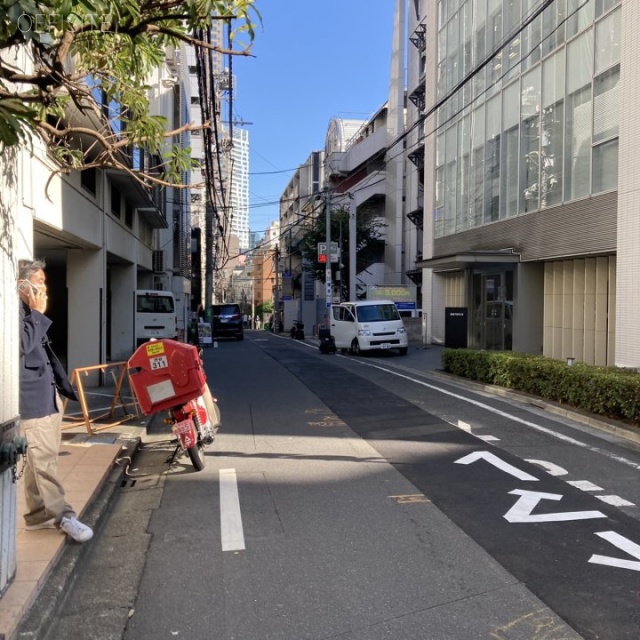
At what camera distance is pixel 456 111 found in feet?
85.0

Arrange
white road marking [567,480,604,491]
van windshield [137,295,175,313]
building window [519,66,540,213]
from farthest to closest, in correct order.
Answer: van windshield [137,295,175,313] < building window [519,66,540,213] < white road marking [567,480,604,491]

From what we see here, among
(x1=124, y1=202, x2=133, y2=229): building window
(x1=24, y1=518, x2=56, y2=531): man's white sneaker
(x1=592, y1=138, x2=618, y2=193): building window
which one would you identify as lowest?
(x1=24, y1=518, x2=56, y2=531): man's white sneaker

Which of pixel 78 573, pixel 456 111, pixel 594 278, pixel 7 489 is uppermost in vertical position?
pixel 456 111

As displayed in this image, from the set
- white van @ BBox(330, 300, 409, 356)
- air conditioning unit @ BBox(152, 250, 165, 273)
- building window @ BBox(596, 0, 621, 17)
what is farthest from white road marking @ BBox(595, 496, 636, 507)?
air conditioning unit @ BBox(152, 250, 165, 273)

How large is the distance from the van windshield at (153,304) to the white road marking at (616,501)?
1900cm

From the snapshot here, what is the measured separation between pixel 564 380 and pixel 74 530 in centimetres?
901

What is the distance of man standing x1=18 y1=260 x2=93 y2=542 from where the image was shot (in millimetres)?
4691

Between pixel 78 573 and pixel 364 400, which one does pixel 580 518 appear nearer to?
pixel 78 573

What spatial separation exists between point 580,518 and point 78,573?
4067 millimetres

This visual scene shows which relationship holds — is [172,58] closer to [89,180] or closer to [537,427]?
[89,180]

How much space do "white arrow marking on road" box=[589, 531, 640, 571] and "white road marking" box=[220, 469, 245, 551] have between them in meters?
2.63

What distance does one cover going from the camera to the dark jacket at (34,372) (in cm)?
468

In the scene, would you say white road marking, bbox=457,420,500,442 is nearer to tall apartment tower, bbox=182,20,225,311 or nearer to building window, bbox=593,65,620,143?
building window, bbox=593,65,620,143

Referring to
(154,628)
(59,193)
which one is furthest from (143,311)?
(154,628)
